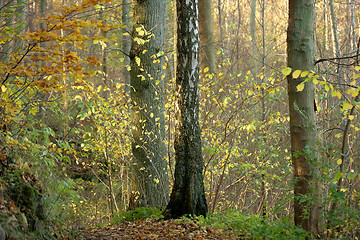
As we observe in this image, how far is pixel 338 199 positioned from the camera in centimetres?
316

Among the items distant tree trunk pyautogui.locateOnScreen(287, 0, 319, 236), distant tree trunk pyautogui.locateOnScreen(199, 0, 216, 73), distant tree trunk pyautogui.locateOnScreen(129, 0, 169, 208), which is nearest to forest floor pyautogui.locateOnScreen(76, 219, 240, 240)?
distant tree trunk pyautogui.locateOnScreen(287, 0, 319, 236)

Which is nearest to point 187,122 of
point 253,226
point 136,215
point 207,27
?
point 253,226

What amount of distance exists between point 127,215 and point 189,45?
10.2 ft

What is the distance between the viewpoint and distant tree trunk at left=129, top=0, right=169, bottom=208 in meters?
6.10

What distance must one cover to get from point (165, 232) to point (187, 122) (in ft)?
5.05

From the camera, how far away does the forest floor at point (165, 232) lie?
13.8 feet

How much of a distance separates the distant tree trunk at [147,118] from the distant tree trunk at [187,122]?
4.35 feet

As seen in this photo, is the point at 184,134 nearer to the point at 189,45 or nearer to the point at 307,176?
the point at 189,45

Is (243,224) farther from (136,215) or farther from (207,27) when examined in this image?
(207,27)

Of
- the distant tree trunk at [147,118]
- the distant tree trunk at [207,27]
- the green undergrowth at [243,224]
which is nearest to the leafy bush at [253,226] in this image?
the green undergrowth at [243,224]

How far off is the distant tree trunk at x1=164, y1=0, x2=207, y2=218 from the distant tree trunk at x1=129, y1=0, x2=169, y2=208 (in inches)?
52.2

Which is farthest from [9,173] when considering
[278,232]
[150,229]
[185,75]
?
[278,232]

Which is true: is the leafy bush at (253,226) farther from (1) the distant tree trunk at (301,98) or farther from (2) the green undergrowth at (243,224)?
(1) the distant tree trunk at (301,98)

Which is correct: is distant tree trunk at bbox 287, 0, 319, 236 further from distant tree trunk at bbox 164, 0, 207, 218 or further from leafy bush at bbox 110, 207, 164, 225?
leafy bush at bbox 110, 207, 164, 225
